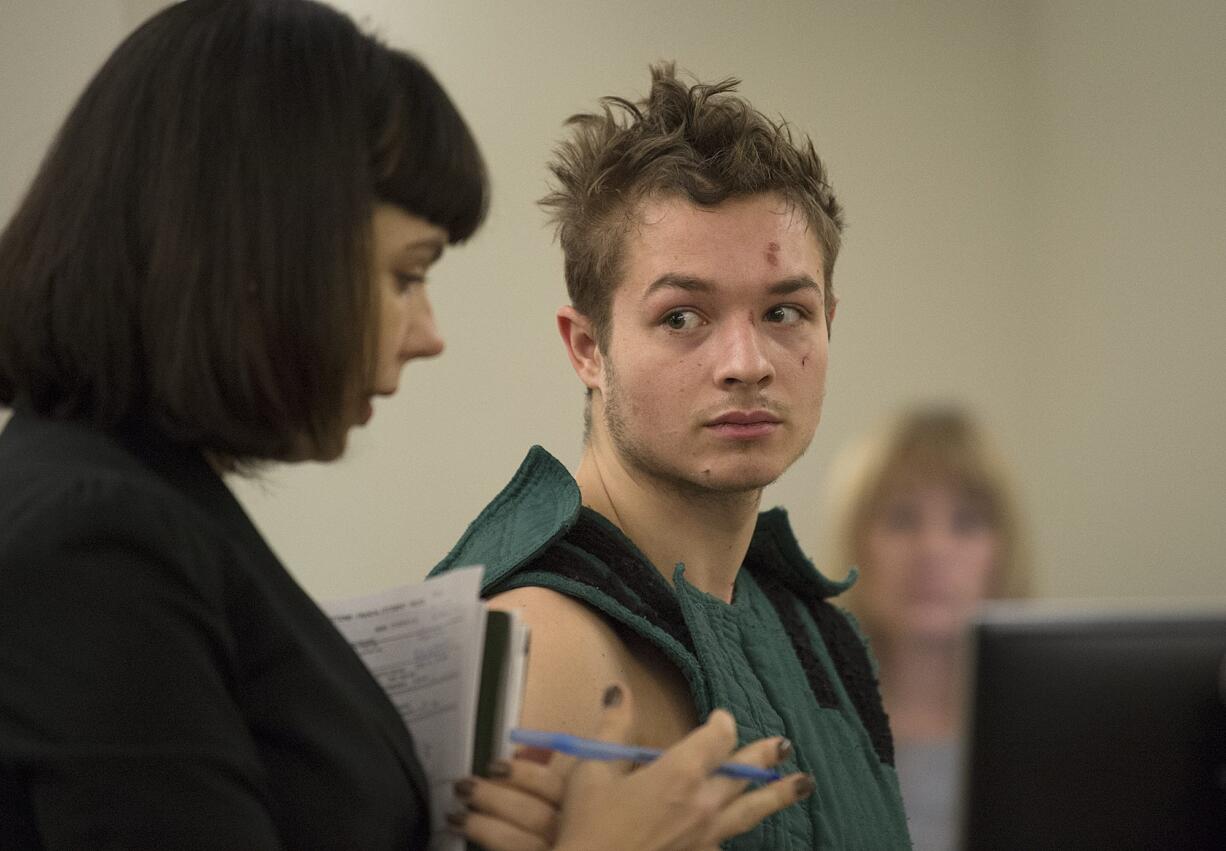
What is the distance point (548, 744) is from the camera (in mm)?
972

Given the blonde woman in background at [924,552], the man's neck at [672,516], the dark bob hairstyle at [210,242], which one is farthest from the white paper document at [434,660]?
the blonde woman in background at [924,552]

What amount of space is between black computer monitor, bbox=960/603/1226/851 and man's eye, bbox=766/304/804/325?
2.50 feet

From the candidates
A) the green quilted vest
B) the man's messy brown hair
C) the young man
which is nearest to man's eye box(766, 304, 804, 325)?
the young man

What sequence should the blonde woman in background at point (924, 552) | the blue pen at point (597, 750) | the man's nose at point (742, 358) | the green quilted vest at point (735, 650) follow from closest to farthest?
the blue pen at point (597, 750) → the green quilted vest at point (735, 650) → the man's nose at point (742, 358) → the blonde woman in background at point (924, 552)

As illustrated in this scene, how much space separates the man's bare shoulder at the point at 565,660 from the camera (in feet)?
4.25

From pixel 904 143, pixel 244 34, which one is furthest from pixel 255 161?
pixel 904 143

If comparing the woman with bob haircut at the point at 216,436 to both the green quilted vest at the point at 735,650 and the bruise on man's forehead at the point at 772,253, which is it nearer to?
the green quilted vest at the point at 735,650

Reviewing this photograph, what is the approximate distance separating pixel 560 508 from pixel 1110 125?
2765 millimetres

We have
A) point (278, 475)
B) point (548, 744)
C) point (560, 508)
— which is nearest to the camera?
point (548, 744)

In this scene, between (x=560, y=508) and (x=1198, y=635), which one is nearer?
(x=1198, y=635)

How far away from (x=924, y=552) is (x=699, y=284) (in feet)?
3.02

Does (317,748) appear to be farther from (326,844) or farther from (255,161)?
(255,161)

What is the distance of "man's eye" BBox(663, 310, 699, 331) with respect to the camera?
1.56m

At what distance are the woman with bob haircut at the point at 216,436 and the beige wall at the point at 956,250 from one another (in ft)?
6.44
